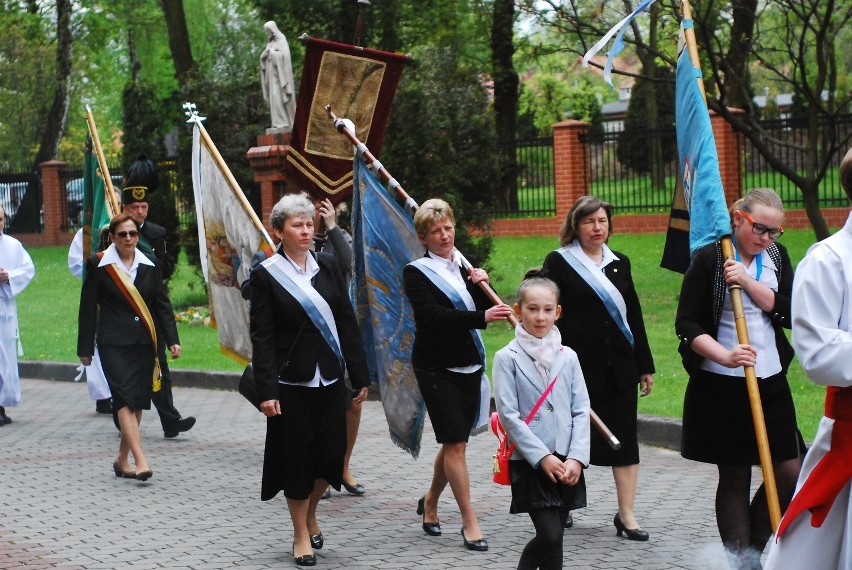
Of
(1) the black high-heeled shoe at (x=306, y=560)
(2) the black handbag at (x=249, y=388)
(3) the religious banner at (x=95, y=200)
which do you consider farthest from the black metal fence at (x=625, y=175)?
(1) the black high-heeled shoe at (x=306, y=560)

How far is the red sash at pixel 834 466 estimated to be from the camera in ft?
13.1

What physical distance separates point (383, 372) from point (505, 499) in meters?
1.17

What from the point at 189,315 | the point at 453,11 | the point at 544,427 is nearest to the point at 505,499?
the point at 544,427

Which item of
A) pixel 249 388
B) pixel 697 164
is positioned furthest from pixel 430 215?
pixel 697 164

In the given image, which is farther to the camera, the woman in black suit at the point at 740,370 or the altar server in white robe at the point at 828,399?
the woman in black suit at the point at 740,370

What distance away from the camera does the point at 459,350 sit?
23.3 feet

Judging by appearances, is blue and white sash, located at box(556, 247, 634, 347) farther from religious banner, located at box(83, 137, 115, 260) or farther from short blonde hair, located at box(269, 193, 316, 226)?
religious banner, located at box(83, 137, 115, 260)

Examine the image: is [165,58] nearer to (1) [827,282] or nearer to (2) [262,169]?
(2) [262,169]

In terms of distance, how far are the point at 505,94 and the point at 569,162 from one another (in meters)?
5.87

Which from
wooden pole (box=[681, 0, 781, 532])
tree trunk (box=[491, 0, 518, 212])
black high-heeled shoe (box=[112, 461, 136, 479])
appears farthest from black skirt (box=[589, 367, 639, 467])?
tree trunk (box=[491, 0, 518, 212])

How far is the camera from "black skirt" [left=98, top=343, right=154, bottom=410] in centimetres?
929

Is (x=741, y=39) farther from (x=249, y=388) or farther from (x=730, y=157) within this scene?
(x=249, y=388)

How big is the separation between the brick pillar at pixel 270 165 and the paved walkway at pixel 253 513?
5.11 meters

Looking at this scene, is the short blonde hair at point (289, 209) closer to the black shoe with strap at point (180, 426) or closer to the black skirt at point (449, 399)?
the black skirt at point (449, 399)
